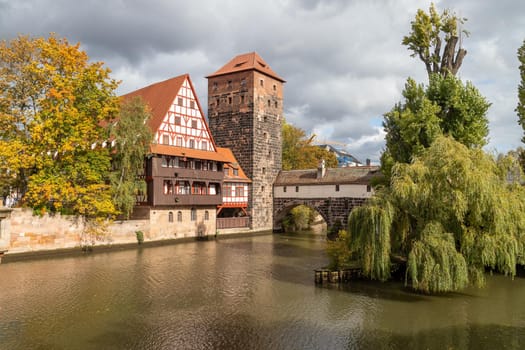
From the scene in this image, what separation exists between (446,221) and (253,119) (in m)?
27.0

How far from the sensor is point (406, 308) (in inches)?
595

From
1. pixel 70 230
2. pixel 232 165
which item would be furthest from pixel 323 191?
pixel 70 230

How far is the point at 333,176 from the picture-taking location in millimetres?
39781

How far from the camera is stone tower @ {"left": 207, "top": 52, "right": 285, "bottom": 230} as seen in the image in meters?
41.5

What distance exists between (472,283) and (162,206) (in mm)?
22790

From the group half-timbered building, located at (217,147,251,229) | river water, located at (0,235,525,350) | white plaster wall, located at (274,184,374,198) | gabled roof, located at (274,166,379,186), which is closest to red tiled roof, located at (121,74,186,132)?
half-timbered building, located at (217,147,251,229)

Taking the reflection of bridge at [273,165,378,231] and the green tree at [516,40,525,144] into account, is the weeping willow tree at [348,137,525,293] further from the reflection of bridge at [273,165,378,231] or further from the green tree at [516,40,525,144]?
the reflection of bridge at [273,165,378,231]

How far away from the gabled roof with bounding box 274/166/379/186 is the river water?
16.7 m

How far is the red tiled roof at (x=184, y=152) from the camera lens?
31344 millimetres

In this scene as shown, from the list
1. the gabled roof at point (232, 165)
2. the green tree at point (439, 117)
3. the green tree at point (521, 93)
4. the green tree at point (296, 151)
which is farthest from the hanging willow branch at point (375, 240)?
the green tree at point (296, 151)

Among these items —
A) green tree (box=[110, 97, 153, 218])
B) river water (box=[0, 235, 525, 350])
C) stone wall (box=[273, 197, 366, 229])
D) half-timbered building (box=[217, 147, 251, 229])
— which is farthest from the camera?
half-timbered building (box=[217, 147, 251, 229])

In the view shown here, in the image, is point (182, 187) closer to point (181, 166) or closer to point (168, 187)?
point (168, 187)

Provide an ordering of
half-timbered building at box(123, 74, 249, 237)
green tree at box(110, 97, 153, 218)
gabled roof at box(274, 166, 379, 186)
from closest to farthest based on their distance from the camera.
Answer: green tree at box(110, 97, 153, 218), half-timbered building at box(123, 74, 249, 237), gabled roof at box(274, 166, 379, 186)

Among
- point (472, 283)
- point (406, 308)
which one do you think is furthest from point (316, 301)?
point (472, 283)
